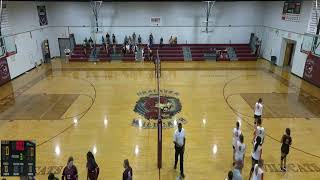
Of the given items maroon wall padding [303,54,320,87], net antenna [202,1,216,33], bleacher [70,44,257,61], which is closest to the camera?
maroon wall padding [303,54,320,87]

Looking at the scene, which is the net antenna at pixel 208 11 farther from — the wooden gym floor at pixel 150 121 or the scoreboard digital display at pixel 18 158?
the scoreboard digital display at pixel 18 158

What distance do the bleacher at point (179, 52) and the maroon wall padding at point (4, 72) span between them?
724 cm

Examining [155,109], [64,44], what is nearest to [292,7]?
[155,109]

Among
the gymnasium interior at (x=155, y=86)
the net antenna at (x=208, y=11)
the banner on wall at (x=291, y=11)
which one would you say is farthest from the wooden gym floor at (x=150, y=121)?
the net antenna at (x=208, y=11)

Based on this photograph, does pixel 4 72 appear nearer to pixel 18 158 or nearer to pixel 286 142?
pixel 18 158

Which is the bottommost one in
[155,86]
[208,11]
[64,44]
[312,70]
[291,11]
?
[155,86]

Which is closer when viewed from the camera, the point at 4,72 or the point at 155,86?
the point at 155,86

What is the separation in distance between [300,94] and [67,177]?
1485 centimetres

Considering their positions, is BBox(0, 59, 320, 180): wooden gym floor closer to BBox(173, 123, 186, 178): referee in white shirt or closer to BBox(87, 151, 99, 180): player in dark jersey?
BBox(173, 123, 186, 178): referee in white shirt

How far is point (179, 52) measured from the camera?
89.7 ft

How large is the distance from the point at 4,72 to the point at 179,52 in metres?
15.5

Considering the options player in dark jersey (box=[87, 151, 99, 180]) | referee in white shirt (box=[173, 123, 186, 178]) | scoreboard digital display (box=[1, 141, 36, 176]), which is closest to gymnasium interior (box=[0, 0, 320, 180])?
scoreboard digital display (box=[1, 141, 36, 176])

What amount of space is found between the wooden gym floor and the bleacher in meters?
3.85

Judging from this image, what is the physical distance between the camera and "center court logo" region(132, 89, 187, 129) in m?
12.8
